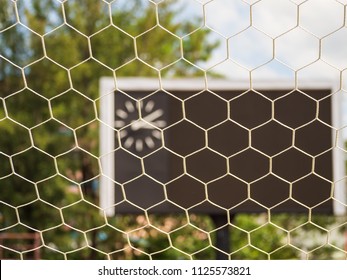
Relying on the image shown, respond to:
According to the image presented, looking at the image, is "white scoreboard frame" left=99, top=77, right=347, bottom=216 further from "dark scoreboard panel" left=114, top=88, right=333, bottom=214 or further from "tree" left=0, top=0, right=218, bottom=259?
"tree" left=0, top=0, right=218, bottom=259

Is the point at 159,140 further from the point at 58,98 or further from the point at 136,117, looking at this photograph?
the point at 58,98

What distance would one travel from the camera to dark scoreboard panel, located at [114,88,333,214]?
196 centimetres

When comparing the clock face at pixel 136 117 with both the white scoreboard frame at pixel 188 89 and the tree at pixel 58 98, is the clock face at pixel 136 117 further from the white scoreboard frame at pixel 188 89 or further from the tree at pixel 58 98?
the tree at pixel 58 98

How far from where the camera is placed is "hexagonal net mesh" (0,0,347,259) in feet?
6.46

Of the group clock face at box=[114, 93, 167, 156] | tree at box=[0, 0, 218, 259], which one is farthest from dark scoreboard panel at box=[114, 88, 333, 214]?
tree at box=[0, 0, 218, 259]

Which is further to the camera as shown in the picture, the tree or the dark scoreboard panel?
the tree

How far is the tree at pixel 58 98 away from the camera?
3549 millimetres

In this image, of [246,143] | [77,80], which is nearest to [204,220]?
[77,80]

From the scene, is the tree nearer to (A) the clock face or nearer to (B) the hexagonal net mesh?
(B) the hexagonal net mesh

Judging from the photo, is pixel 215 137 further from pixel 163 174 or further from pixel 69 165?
pixel 69 165

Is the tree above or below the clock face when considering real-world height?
above

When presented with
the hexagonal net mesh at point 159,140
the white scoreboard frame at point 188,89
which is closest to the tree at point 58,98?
the hexagonal net mesh at point 159,140

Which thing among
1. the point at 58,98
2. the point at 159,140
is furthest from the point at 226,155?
the point at 58,98

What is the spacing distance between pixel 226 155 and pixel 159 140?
22cm
